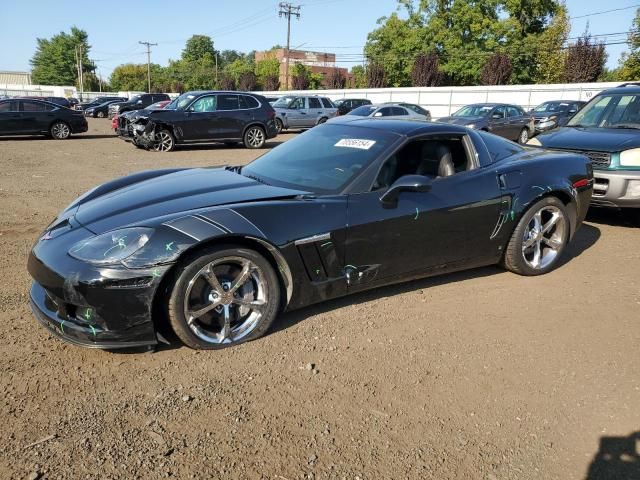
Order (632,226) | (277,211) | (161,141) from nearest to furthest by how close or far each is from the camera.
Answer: (277,211) → (632,226) → (161,141)

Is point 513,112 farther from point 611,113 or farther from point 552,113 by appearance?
point 611,113

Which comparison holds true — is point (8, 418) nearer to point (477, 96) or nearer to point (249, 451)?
point (249, 451)

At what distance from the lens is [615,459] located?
2363 millimetres

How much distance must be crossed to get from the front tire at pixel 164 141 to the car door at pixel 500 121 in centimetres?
999

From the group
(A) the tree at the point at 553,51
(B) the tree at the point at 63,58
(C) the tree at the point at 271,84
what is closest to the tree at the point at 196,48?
(B) the tree at the point at 63,58

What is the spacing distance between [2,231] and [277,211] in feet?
13.2

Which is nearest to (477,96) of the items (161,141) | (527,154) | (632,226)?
(161,141)

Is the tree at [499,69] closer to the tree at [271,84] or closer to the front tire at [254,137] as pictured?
the tree at [271,84]

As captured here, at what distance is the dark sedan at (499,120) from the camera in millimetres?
16547

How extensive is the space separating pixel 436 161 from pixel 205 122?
1186cm

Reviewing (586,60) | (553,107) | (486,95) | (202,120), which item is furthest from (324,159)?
(586,60)

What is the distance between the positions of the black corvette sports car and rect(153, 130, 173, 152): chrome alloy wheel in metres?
10.7

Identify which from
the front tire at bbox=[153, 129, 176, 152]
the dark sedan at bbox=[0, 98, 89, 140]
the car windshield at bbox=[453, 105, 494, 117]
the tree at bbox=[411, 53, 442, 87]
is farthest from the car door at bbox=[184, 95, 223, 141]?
the tree at bbox=[411, 53, 442, 87]

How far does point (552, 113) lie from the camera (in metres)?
20.4
